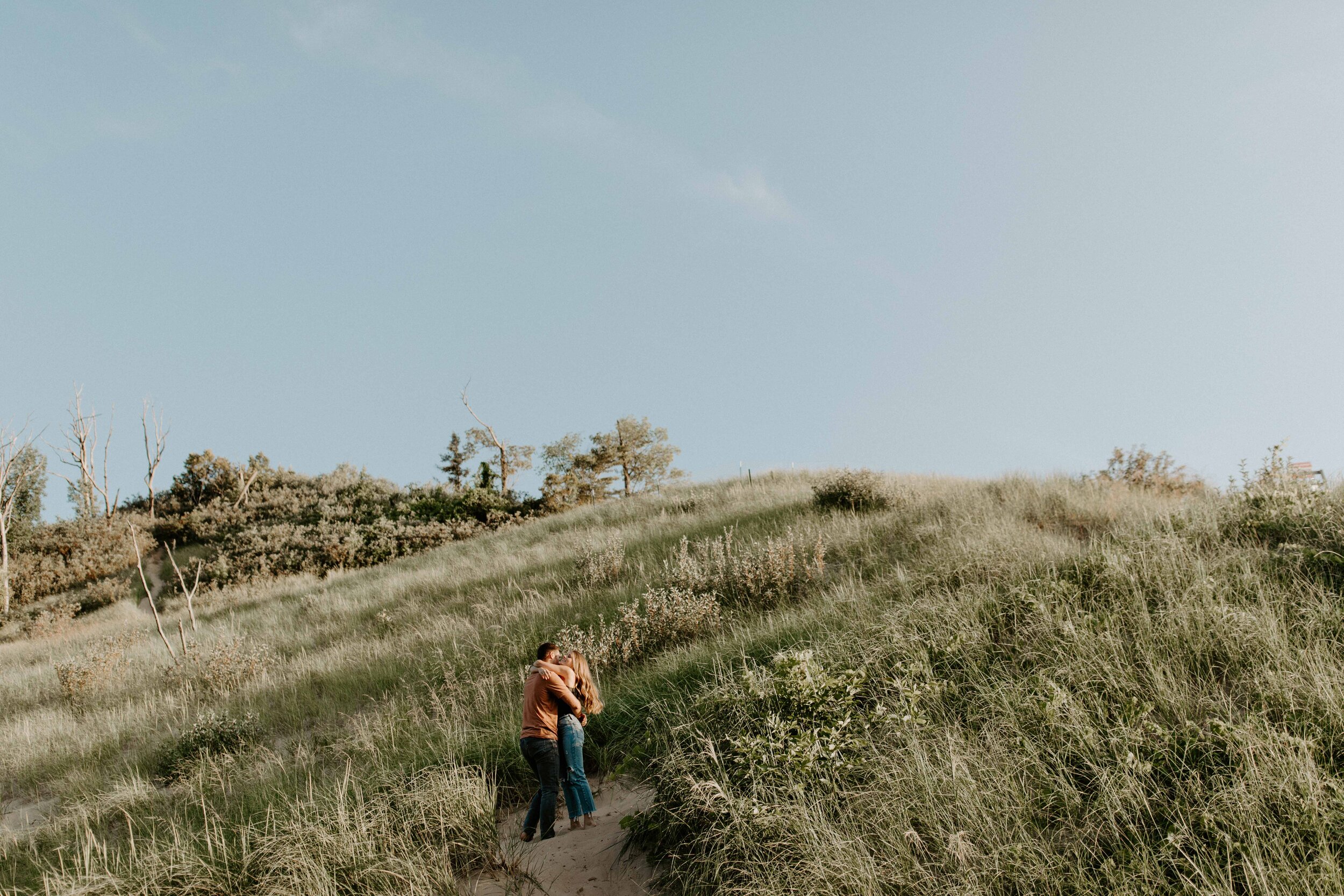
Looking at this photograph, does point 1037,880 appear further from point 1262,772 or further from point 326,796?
point 326,796

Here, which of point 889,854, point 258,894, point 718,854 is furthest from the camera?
point 258,894

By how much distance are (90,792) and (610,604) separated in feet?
19.5

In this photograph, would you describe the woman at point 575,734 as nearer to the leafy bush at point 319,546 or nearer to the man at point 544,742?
the man at point 544,742

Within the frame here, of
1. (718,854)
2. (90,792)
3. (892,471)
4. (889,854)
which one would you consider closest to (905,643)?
(889,854)

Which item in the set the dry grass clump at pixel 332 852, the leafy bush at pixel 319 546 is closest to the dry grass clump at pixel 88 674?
the dry grass clump at pixel 332 852

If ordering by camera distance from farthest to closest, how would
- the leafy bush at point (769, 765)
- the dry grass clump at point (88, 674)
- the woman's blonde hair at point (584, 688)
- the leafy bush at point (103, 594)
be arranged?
the leafy bush at point (103, 594)
the dry grass clump at point (88, 674)
the woman's blonde hair at point (584, 688)
the leafy bush at point (769, 765)

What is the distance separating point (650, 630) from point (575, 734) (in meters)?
2.84

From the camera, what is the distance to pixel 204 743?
6949mm

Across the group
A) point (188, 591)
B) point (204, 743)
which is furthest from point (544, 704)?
point (188, 591)

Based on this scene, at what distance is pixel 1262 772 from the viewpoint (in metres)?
3.06

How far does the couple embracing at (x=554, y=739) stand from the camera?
468 centimetres

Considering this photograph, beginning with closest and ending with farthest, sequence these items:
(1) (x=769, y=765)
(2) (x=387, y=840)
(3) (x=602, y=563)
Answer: (1) (x=769, y=765) → (2) (x=387, y=840) → (3) (x=602, y=563)

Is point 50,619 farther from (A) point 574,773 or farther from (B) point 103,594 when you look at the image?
(A) point 574,773

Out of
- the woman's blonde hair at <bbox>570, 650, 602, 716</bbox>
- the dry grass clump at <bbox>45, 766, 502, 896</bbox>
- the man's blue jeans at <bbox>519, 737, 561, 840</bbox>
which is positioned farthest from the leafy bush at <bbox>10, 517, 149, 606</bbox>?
the man's blue jeans at <bbox>519, 737, 561, 840</bbox>
